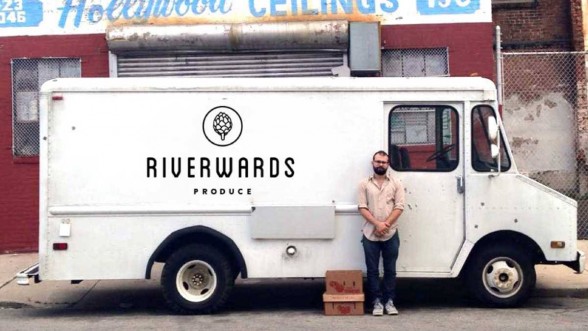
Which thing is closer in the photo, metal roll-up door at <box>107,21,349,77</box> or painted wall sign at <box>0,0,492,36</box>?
metal roll-up door at <box>107,21,349,77</box>

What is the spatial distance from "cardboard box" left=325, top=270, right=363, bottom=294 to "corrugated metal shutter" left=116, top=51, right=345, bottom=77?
5199mm

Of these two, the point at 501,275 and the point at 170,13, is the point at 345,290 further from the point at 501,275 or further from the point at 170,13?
the point at 170,13

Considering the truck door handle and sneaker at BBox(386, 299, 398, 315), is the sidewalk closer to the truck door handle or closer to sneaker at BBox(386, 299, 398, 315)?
the truck door handle

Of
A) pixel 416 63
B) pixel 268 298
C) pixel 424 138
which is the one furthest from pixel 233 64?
pixel 424 138

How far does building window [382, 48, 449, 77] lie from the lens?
14.1 metres

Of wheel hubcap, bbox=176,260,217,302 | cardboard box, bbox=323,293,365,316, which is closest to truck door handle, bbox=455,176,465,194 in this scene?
cardboard box, bbox=323,293,365,316

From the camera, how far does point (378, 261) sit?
9383 mm

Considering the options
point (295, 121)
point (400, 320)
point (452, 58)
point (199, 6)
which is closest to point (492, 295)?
point (400, 320)

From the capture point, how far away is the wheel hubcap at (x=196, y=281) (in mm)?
9547

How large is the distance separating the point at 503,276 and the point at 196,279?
10.8 feet

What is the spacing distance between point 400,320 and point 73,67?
742 centimetres

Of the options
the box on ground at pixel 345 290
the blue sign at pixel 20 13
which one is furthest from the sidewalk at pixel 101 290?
the blue sign at pixel 20 13

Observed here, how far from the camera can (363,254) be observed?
958 cm

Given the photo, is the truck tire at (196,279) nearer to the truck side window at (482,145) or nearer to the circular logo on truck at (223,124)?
the circular logo on truck at (223,124)
